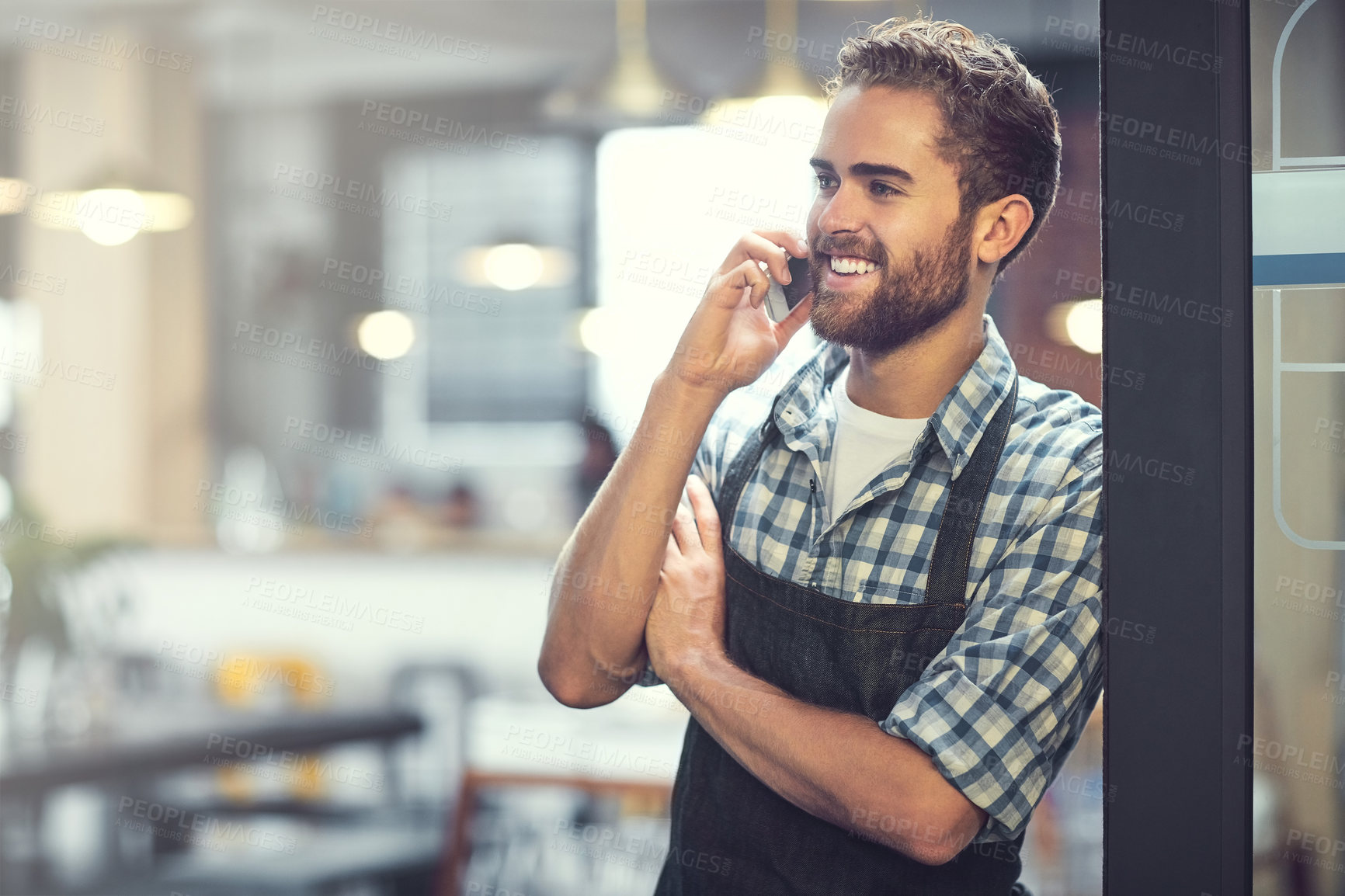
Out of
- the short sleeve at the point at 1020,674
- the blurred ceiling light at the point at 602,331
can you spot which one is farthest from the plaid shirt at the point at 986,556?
the blurred ceiling light at the point at 602,331

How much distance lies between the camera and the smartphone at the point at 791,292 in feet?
4.17

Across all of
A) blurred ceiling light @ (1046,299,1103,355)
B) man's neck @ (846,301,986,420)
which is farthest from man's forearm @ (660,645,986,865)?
blurred ceiling light @ (1046,299,1103,355)

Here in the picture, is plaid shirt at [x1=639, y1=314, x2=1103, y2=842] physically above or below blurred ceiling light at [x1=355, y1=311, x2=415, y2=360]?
below

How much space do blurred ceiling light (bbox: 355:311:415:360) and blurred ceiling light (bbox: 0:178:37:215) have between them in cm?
141

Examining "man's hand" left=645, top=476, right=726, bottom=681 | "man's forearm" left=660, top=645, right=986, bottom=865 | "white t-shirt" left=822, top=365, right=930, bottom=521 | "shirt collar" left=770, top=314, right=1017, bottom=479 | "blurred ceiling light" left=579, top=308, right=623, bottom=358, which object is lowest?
"man's forearm" left=660, top=645, right=986, bottom=865

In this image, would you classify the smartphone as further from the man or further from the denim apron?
the denim apron

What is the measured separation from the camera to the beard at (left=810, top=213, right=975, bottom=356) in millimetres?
1190

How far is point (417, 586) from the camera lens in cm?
461

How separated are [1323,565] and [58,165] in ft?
17.3

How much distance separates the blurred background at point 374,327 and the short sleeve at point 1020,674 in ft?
7.74

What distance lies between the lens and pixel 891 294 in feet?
3.92

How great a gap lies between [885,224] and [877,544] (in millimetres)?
309

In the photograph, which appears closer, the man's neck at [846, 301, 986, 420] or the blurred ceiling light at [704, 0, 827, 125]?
the man's neck at [846, 301, 986, 420]

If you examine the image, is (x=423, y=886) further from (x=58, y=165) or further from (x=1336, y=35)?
(x=58, y=165)
